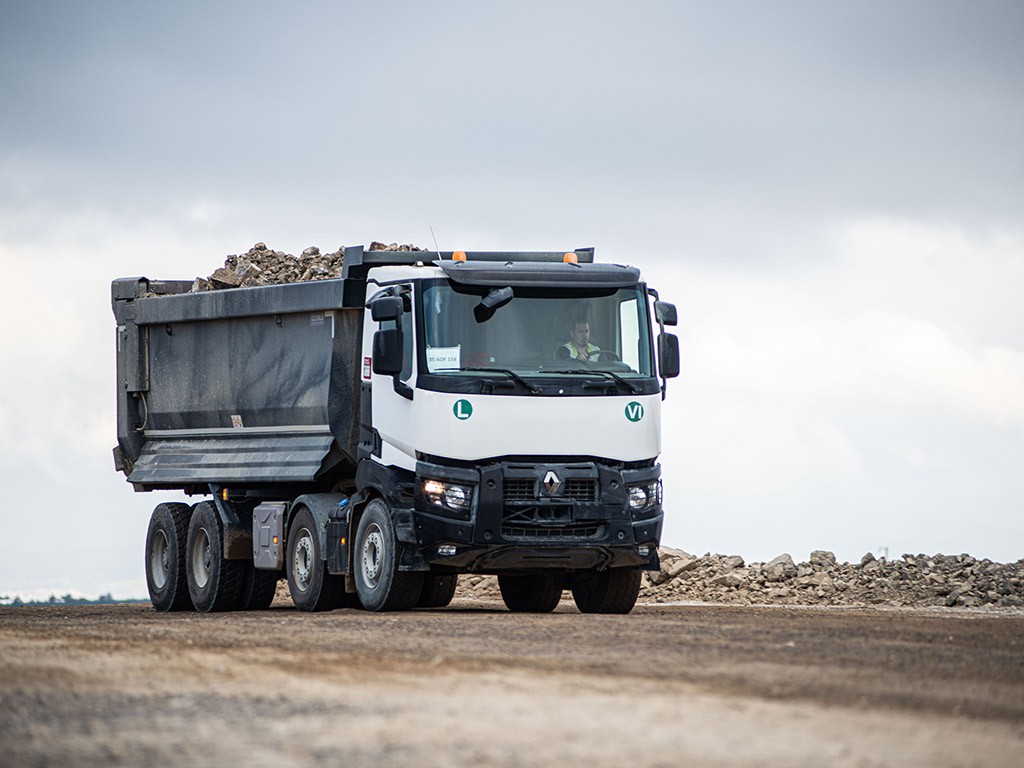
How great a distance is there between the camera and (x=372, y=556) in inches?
617

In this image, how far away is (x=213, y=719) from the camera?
7395 mm

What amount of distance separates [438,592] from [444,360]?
442 centimetres

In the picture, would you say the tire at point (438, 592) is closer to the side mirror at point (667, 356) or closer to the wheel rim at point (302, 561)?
the wheel rim at point (302, 561)

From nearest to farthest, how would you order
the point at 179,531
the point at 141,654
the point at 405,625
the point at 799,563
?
the point at 141,654 < the point at 405,625 < the point at 179,531 < the point at 799,563

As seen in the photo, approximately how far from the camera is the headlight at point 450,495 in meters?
14.6

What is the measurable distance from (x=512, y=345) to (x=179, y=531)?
6.78m

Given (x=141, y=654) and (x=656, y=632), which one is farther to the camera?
(x=656, y=632)

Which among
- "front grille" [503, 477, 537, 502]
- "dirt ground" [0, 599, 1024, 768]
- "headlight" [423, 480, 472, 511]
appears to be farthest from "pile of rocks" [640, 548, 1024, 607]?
"dirt ground" [0, 599, 1024, 768]

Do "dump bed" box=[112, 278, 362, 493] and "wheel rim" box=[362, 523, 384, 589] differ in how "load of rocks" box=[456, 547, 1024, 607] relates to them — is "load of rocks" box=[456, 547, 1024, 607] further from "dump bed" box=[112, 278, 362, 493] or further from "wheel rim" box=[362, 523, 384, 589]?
"wheel rim" box=[362, 523, 384, 589]

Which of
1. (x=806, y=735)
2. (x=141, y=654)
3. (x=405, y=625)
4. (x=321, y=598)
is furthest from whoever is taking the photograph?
(x=321, y=598)

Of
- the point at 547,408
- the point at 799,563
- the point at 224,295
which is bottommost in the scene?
the point at 799,563

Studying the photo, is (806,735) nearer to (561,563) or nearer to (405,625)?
(405,625)

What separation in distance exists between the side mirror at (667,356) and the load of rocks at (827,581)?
22.0 feet

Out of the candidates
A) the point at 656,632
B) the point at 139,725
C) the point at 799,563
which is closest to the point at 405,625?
the point at 656,632
